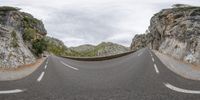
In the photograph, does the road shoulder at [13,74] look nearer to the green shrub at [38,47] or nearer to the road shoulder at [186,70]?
the road shoulder at [186,70]

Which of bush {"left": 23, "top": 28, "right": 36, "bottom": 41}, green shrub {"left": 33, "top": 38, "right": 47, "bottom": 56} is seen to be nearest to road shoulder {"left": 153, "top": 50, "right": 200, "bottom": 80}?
bush {"left": 23, "top": 28, "right": 36, "bottom": 41}

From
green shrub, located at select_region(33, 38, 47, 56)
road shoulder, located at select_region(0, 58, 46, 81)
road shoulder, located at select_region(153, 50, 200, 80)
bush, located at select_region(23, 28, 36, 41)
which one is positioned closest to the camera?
road shoulder, located at select_region(153, 50, 200, 80)

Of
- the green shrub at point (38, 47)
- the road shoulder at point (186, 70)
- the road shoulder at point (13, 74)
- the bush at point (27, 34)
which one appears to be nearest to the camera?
the road shoulder at point (186, 70)

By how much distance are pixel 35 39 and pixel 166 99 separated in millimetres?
77456

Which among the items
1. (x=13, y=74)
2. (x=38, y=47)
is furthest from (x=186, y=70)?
(x=38, y=47)

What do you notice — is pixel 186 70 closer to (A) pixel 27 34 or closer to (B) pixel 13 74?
(B) pixel 13 74

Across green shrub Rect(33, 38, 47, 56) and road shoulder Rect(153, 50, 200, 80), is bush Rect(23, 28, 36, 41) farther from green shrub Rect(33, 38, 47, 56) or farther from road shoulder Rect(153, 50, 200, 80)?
road shoulder Rect(153, 50, 200, 80)

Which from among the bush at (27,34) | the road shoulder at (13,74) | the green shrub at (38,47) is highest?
the road shoulder at (13,74)

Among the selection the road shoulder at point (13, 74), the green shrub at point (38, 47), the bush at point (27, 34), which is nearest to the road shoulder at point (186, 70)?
the road shoulder at point (13, 74)

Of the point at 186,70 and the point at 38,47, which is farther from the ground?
the point at 186,70

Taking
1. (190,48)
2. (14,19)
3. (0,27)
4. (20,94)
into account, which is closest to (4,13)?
(14,19)

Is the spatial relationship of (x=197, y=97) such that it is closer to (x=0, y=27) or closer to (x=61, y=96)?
(x=61, y=96)

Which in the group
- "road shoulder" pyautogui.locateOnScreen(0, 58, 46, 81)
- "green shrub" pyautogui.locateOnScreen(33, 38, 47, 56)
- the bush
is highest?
"road shoulder" pyautogui.locateOnScreen(0, 58, 46, 81)

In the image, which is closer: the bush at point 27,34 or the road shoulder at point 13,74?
the road shoulder at point 13,74
